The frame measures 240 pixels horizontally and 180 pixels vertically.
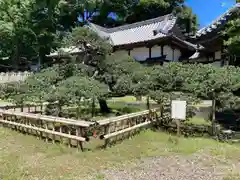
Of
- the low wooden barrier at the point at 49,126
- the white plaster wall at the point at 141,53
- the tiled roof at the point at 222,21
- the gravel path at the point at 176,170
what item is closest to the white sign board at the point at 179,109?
the gravel path at the point at 176,170

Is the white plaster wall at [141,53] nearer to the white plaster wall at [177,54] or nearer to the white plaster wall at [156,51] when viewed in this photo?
the white plaster wall at [156,51]

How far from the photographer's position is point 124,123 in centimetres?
828

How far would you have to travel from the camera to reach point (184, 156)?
6242mm

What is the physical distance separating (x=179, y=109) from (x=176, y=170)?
3065mm

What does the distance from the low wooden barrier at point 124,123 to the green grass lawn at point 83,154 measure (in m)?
0.33

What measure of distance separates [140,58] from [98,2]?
15.7 m

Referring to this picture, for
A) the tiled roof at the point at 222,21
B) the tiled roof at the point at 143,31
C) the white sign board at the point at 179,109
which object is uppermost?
the tiled roof at the point at 143,31

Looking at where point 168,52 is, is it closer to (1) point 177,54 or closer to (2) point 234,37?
(1) point 177,54

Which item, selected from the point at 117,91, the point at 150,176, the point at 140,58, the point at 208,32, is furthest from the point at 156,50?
the point at 150,176

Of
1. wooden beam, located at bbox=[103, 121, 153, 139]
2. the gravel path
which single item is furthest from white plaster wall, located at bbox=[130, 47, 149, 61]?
the gravel path

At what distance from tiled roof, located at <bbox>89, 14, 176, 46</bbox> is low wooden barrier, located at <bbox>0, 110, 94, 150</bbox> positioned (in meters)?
9.91

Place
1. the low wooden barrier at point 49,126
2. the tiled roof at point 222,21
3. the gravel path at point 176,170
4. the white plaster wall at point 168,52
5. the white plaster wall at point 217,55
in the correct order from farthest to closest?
the white plaster wall at point 168,52 → the white plaster wall at point 217,55 → the tiled roof at point 222,21 → the low wooden barrier at point 49,126 → the gravel path at point 176,170

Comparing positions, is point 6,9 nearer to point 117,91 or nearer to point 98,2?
point 98,2

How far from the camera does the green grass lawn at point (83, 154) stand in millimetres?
5125
